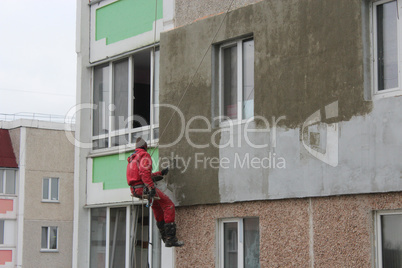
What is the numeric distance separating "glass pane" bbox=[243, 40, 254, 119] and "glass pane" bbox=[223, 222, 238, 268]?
5.57ft

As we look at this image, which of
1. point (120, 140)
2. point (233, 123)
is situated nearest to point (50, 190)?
point (120, 140)

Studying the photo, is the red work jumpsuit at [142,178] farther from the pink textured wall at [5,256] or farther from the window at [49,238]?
the window at [49,238]

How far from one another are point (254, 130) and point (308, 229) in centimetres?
180

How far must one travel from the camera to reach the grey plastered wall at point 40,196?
37031mm

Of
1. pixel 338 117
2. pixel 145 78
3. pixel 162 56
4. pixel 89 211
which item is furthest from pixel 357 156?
pixel 89 211

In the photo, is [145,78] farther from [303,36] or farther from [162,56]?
[303,36]

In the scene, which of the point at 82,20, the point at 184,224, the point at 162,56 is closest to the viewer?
the point at 184,224

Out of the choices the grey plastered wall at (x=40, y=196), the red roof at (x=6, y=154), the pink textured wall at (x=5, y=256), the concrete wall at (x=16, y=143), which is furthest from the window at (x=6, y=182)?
the pink textured wall at (x=5, y=256)

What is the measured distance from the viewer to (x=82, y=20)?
1459 centimetres

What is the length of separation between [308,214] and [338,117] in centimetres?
136

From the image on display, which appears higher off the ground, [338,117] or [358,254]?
[338,117]

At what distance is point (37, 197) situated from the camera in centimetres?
3791

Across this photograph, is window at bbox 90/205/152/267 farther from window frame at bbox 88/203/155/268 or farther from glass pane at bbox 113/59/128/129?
glass pane at bbox 113/59/128/129

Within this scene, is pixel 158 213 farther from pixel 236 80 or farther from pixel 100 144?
pixel 100 144
